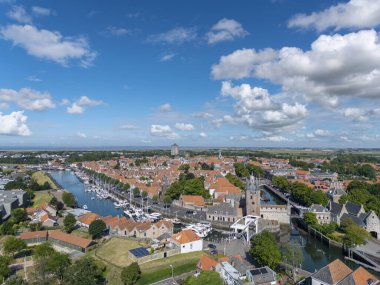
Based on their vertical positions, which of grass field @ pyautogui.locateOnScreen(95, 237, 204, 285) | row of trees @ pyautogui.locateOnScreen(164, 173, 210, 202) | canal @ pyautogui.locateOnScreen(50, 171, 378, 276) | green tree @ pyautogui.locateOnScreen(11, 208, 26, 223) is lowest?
canal @ pyautogui.locateOnScreen(50, 171, 378, 276)

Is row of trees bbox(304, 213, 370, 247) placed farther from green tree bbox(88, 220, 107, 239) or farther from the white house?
green tree bbox(88, 220, 107, 239)

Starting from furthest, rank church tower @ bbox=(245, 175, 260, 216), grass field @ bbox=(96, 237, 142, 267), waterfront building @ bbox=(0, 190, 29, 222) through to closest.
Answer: church tower @ bbox=(245, 175, 260, 216), waterfront building @ bbox=(0, 190, 29, 222), grass field @ bbox=(96, 237, 142, 267)

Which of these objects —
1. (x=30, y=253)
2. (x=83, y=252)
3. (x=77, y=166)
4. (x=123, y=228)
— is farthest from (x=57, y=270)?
(x=77, y=166)

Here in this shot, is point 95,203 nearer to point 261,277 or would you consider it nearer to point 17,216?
point 17,216

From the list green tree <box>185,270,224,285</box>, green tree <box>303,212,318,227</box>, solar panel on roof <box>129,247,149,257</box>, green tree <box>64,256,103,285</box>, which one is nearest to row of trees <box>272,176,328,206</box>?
green tree <box>303,212,318,227</box>

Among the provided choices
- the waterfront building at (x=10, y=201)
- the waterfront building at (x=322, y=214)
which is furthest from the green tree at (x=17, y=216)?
the waterfront building at (x=322, y=214)

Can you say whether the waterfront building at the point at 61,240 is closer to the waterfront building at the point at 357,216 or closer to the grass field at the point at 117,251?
the grass field at the point at 117,251
